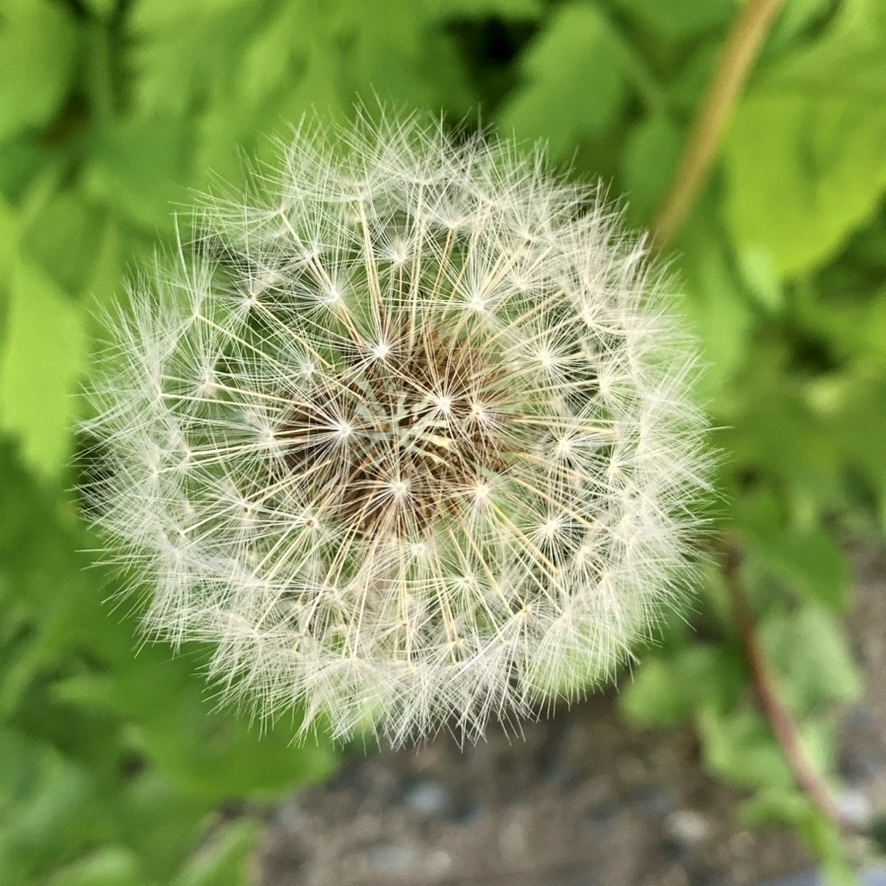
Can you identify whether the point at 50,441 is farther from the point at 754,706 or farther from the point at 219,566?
the point at 754,706

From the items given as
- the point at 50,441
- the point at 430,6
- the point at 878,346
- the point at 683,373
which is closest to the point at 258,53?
the point at 430,6

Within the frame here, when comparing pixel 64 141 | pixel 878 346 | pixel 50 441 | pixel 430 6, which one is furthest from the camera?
pixel 878 346

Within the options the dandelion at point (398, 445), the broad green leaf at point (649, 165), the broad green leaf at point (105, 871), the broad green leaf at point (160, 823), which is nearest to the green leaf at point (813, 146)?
the broad green leaf at point (649, 165)

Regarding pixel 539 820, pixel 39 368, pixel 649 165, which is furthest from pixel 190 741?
pixel 649 165

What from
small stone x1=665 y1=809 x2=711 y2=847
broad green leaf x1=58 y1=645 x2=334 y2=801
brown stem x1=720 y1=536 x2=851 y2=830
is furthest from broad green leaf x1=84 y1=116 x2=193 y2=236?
small stone x1=665 y1=809 x2=711 y2=847

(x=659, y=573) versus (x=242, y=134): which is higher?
(x=242, y=134)

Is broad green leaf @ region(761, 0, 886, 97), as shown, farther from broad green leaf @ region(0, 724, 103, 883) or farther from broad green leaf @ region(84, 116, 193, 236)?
broad green leaf @ region(0, 724, 103, 883)

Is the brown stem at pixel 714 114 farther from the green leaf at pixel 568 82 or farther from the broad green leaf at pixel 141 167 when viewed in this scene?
the broad green leaf at pixel 141 167
